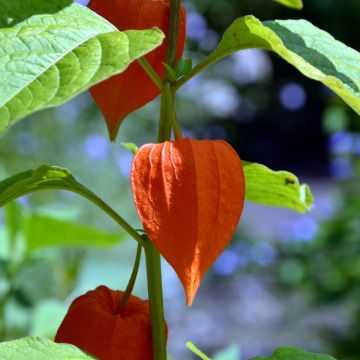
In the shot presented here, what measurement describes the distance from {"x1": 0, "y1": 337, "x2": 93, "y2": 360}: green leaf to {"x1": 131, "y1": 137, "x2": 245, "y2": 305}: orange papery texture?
0.08m

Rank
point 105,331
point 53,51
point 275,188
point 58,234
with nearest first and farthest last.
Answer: point 53,51
point 105,331
point 275,188
point 58,234

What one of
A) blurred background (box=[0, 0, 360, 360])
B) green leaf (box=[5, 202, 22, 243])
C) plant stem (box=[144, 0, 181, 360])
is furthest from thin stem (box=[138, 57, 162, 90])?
green leaf (box=[5, 202, 22, 243])

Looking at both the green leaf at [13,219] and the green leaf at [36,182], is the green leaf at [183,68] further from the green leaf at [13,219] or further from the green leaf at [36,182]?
the green leaf at [13,219]

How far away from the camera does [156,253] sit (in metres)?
0.61

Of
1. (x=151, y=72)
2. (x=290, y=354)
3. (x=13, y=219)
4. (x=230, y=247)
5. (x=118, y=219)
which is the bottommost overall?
(x=230, y=247)

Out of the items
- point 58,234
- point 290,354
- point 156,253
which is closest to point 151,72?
point 156,253

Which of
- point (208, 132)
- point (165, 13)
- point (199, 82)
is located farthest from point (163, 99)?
point (208, 132)

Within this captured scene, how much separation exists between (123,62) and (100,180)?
249 cm

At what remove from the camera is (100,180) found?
115 inches

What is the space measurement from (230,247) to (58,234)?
3105 mm

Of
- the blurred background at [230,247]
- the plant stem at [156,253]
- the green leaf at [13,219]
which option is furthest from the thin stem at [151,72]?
the green leaf at [13,219]

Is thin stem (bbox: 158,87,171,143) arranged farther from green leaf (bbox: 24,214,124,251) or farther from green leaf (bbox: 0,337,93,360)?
green leaf (bbox: 24,214,124,251)

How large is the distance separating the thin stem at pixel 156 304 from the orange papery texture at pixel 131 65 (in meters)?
0.09

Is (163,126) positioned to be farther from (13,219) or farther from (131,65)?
(13,219)
